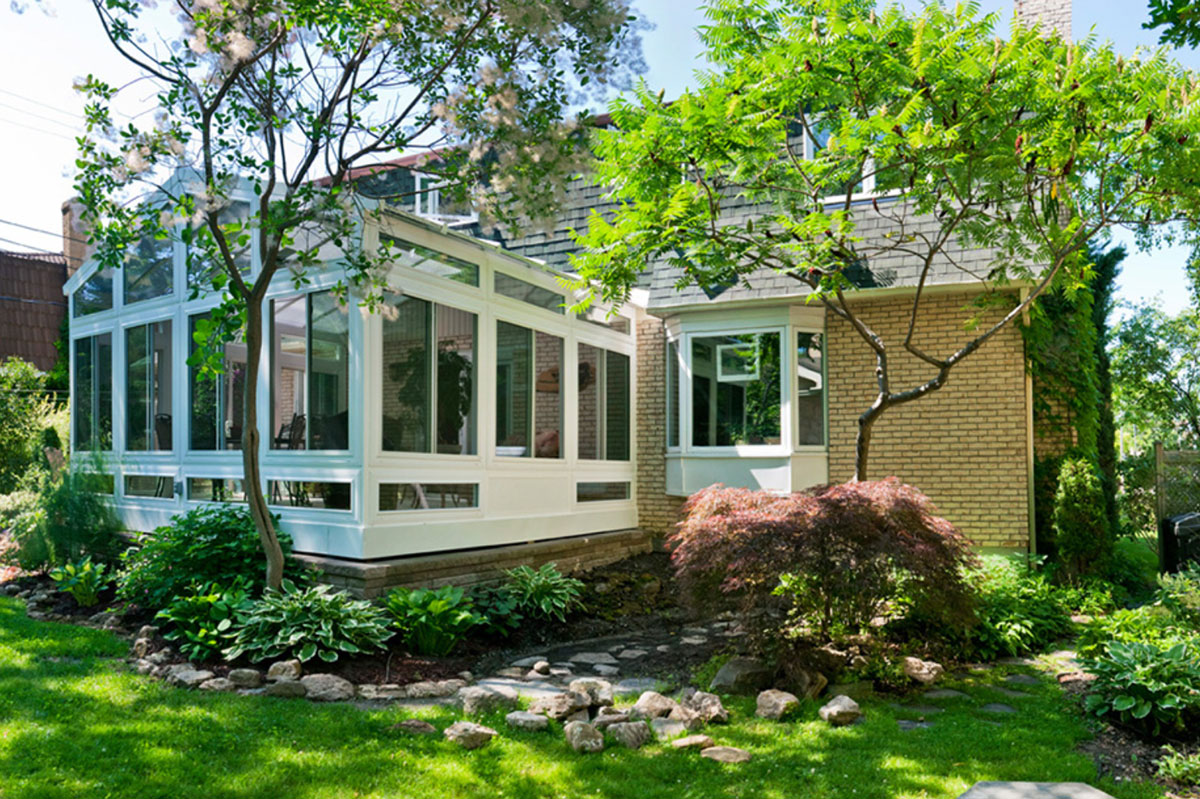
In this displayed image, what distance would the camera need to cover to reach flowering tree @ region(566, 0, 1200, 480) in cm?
619

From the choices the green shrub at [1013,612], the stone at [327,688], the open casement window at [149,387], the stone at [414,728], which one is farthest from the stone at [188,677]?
the green shrub at [1013,612]

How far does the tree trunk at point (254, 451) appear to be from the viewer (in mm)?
6348

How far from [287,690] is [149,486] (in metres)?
5.42

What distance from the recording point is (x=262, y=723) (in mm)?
4777

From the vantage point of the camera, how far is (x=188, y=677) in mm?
5543

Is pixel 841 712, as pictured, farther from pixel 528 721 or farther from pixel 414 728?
pixel 414 728

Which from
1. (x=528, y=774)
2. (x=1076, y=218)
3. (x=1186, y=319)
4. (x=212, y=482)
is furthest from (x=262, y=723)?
(x=1186, y=319)

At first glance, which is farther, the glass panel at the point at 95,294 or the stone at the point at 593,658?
the glass panel at the point at 95,294

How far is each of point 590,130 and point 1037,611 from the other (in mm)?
5609

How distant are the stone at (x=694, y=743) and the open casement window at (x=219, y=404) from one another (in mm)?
5932

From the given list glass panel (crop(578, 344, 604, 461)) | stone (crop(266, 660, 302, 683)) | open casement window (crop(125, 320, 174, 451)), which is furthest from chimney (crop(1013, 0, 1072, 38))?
open casement window (crop(125, 320, 174, 451))

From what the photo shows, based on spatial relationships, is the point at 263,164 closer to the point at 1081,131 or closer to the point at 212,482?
the point at 212,482

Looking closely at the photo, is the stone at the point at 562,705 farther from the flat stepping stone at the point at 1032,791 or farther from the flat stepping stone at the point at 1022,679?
the flat stepping stone at the point at 1022,679

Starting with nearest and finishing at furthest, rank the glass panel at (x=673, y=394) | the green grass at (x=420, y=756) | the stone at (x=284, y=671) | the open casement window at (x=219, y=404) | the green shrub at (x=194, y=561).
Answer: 1. the green grass at (x=420, y=756)
2. the stone at (x=284, y=671)
3. the green shrub at (x=194, y=561)
4. the open casement window at (x=219, y=404)
5. the glass panel at (x=673, y=394)
